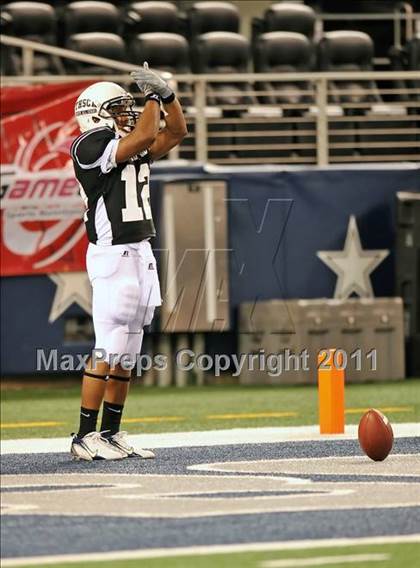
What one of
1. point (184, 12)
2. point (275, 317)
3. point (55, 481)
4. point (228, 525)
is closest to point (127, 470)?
point (55, 481)

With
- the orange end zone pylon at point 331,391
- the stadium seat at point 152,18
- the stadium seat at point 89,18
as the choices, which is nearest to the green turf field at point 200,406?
the orange end zone pylon at point 331,391

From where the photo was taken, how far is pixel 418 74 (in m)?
16.9

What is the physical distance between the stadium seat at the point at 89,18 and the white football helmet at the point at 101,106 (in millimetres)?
9576

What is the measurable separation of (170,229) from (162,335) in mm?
1004

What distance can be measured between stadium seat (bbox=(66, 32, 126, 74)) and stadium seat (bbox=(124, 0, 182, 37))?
106 cm

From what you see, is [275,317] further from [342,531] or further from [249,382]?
[342,531]

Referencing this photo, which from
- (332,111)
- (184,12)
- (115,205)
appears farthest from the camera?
(184,12)

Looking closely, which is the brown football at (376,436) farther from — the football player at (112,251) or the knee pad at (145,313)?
the knee pad at (145,313)

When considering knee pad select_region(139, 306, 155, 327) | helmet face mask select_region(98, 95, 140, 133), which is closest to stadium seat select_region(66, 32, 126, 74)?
helmet face mask select_region(98, 95, 140, 133)

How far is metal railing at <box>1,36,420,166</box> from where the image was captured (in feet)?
53.6

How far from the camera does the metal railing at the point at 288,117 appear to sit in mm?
16344

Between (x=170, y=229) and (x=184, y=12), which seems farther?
(x=184, y=12)

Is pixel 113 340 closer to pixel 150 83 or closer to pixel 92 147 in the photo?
pixel 92 147

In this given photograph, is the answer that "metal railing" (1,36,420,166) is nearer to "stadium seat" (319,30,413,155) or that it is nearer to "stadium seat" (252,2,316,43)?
"stadium seat" (319,30,413,155)
